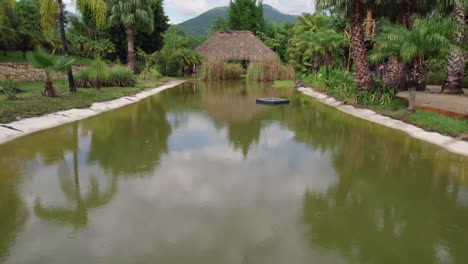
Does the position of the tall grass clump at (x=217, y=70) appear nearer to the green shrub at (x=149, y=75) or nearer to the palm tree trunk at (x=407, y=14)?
the green shrub at (x=149, y=75)

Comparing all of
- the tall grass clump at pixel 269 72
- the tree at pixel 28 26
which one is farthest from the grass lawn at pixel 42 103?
the tall grass clump at pixel 269 72

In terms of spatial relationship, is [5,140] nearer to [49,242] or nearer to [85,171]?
[85,171]

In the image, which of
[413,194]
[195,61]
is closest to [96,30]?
[195,61]

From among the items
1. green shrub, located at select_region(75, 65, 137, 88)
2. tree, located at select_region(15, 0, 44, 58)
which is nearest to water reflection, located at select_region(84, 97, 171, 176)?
green shrub, located at select_region(75, 65, 137, 88)

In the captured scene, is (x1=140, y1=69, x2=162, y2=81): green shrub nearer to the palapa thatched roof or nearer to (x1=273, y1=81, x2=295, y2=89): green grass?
(x1=273, y1=81, x2=295, y2=89): green grass

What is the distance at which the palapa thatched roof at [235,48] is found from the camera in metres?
39.0

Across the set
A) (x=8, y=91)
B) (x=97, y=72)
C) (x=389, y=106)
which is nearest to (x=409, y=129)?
(x=389, y=106)

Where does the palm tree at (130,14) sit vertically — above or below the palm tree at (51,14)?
above

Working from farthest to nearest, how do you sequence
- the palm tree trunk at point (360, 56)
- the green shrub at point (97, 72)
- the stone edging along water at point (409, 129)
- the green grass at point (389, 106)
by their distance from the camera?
1. the green shrub at point (97, 72)
2. the palm tree trunk at point (360, 56)
3. the green grass at point (389, 106)
4. the stone edging along water at point (409, 129)

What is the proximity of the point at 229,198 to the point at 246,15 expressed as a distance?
51801 mm

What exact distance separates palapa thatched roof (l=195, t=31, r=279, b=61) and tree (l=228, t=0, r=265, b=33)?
12.7 m

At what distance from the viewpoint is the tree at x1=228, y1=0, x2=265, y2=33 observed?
53.8m

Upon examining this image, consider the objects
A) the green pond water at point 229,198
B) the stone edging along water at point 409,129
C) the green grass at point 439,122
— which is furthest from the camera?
the green grass at point 439,122

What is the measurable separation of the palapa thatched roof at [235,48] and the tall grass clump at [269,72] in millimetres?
6051
